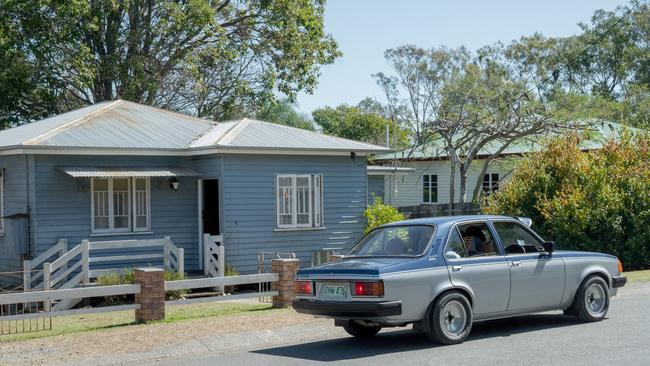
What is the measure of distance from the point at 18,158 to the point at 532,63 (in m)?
39.7

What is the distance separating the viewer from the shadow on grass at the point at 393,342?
34.1 ft

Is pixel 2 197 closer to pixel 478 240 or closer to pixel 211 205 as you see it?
pixel 211 205

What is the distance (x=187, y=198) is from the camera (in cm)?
2152

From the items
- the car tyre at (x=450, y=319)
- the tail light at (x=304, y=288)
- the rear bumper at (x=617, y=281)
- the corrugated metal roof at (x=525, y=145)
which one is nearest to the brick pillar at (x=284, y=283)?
the tail light at (x=304, y=288)

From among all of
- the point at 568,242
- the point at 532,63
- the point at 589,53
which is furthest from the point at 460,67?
the point at 568,242

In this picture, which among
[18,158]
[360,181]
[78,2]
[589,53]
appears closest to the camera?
[18,158]

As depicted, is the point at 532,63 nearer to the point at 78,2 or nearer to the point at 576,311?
the point at 78,2

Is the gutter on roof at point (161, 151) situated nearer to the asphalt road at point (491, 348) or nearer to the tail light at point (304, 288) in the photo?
the asphalt road at point (491, 348)

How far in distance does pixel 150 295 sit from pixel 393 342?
169 inches

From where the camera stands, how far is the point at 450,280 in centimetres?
1059

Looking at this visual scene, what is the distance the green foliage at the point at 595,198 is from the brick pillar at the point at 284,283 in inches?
341

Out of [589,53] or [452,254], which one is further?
[589,53]

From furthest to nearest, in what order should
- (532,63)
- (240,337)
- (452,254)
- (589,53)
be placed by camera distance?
(589,53) → (532,63) → (240,337) → (452,254)

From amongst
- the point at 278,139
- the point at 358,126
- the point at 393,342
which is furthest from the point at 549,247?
the point at 358,126
